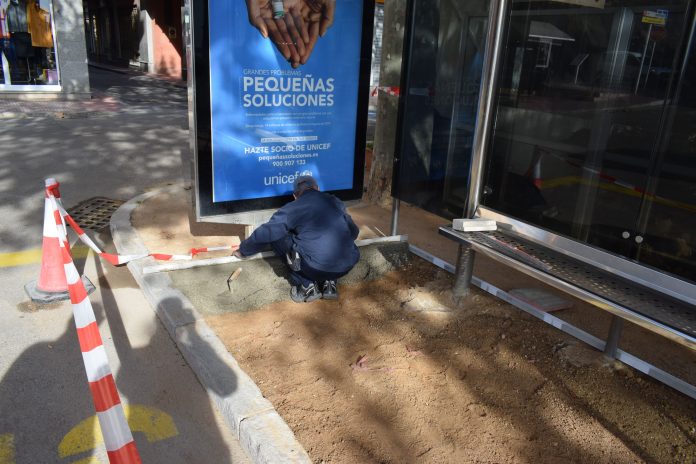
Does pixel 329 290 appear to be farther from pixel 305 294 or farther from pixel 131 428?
pixel 131 428

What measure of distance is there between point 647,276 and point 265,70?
9.79 ft

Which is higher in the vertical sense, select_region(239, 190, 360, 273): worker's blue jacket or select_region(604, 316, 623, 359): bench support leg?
select_region(239, 190, 360, 273): worker's blue jacket

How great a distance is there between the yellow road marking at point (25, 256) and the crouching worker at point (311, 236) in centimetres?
187

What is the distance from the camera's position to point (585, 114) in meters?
3.32

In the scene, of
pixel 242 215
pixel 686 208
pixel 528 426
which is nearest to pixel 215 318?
pixel 242 215

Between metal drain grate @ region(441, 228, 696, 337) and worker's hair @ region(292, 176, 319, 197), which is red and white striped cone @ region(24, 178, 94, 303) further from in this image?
metal drain grate @ region(441, 228, 696, 337)

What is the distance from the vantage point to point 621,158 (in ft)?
10.4

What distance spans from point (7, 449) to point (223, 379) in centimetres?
106

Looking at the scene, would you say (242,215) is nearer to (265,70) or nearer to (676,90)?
(265,70)

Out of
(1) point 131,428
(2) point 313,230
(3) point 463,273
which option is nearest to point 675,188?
(3) point 463,273

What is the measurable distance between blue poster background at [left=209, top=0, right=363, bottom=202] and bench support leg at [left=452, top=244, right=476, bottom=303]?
143 centimetres

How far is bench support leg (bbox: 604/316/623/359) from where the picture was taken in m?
3.30

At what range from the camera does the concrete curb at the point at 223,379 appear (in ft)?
8.48

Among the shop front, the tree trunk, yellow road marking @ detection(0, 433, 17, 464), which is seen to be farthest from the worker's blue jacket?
the shop front
